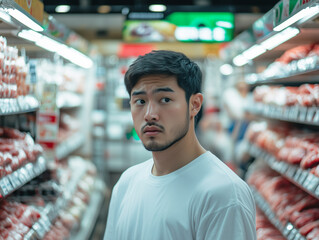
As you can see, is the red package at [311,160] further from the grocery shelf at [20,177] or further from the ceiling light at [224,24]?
the ceiling light at [224,24]

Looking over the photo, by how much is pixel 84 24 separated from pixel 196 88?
904cm

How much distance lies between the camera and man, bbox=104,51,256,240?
5.57ft

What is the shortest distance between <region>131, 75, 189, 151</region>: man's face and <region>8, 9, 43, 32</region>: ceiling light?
912 millimetres

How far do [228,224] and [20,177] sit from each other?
1.71 m

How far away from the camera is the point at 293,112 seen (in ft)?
11.4

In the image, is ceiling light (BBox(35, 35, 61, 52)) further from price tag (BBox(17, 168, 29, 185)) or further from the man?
the man

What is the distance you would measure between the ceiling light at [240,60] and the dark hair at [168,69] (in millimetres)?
2605

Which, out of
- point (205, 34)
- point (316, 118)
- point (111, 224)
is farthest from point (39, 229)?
point (205, 34)

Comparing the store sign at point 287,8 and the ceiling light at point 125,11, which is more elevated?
the ceiling light at point 125,11

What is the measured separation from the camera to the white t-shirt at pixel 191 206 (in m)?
1.67

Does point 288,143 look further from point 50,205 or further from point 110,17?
point 110,17

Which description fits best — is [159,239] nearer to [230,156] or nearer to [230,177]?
[230,177]

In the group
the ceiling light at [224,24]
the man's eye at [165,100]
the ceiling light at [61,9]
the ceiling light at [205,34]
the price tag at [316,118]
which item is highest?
the ceiling light at [61,9]

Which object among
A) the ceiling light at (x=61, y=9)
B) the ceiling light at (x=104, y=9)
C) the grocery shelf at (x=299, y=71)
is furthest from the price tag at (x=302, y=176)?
the ceiling light at (x=61, y=9)
